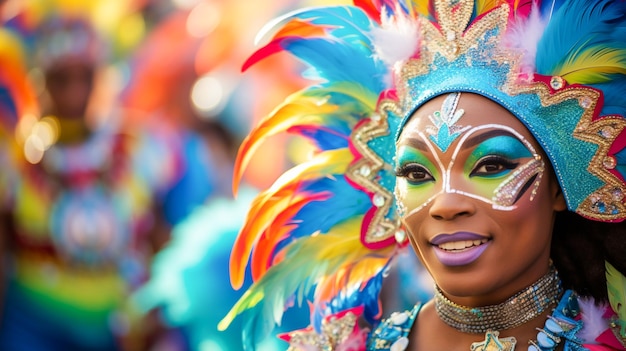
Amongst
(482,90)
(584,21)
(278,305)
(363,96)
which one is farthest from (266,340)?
(584,21)

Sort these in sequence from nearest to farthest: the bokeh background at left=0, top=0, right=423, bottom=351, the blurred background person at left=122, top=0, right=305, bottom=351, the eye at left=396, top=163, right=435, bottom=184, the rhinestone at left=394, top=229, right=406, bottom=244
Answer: the eye at left=396, top=163, right=435, bottom=184
the rhinestone at left=394, top=229, right=406, bottom=244
the blurred background person at left=122, top=0, right=305, bottom=351
the bokeh background at left=0, top=0, right=423, bottom=351

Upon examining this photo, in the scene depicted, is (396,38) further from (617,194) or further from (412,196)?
(617,194)

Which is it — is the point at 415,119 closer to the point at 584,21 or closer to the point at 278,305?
the point at 584,21

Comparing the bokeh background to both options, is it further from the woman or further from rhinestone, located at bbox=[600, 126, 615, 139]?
rhinestone, located at bbox=[600, 126, 615, 139]

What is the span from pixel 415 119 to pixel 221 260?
1.91m

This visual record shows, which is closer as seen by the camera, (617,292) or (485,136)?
(485,136)

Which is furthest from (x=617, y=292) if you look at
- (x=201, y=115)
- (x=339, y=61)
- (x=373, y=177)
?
(x=201, y=115)

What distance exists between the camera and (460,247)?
238 cm

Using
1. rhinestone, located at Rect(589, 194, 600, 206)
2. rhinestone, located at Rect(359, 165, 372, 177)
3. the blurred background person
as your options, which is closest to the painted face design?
rhinestone, located at Rect(589, 194, 600, 206)

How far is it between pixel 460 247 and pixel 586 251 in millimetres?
436

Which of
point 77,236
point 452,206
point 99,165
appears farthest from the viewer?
point 99,165

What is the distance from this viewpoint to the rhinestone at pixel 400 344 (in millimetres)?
2660

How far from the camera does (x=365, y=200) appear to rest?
9.43 ft

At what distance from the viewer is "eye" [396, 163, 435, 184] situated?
8.08 feet
